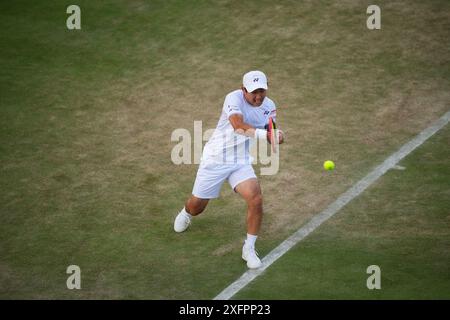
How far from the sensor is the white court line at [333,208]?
29.6 ft

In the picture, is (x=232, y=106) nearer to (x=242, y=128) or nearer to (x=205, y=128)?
(x=242, y=128)

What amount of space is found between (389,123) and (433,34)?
2.98 meters

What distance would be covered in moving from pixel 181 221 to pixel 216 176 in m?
0.91

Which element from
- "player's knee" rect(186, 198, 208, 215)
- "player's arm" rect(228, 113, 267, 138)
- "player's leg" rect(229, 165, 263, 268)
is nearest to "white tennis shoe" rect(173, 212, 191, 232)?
"player's knee" rect(186, 198, 208, 215)

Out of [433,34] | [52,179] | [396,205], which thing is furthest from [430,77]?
[52,179]

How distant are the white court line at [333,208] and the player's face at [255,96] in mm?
1889

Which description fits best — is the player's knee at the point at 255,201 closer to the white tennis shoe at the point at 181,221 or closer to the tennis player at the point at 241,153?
the tennis player at the point at 241,153

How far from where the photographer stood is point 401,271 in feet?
29.7

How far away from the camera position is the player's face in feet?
30.1

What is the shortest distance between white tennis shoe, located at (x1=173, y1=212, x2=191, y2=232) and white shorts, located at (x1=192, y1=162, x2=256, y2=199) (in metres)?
0.42

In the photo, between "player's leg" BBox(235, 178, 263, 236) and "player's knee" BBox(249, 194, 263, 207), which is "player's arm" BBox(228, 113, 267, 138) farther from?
"player's knee" BBox(249, 194, 263, 207)

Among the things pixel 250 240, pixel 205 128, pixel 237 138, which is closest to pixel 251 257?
pixel 250 240

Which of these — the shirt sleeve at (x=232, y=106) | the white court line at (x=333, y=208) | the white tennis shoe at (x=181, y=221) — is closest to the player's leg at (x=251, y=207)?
the white court line at (x=333, y=208)
